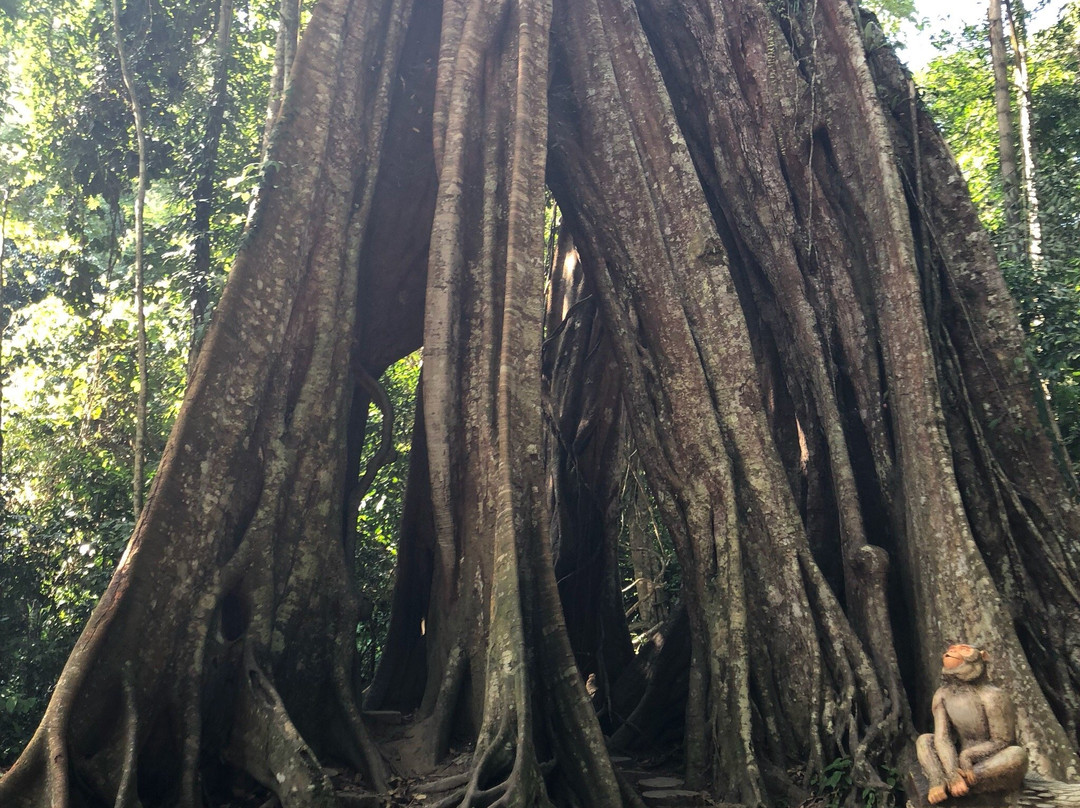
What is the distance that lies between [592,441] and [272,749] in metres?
3.28

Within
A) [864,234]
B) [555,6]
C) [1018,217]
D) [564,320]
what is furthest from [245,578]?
[1018,217]

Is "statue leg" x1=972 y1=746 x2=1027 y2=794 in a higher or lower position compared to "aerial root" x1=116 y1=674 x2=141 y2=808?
lower

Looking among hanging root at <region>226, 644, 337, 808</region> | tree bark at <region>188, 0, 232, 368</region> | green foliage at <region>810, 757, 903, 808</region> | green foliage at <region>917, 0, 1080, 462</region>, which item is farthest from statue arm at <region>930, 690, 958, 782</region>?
tree bark at <region>188, 0, 232, 368</region>

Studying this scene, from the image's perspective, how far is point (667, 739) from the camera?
15.5 feet

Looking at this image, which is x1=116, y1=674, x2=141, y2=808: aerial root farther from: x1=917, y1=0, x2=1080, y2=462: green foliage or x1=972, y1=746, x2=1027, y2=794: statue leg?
x1=917, y1=0, x2=1080, y2=462: green foliage

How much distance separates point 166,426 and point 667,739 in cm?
431

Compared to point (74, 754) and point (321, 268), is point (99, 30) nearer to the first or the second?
point (321, 268)

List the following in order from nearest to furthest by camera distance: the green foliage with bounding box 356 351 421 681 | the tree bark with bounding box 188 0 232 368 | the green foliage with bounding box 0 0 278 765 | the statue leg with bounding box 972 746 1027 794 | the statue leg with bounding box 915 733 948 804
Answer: the statue leg with bounding box 972 746 1027 794 → the statue leg with bounding box 915 733 948 804 → the tree bark with bounding box 188 0 232 368 → the green foliage with bounding box 0 0 278 765 → the green foliage with bounding box 356 351 421 681

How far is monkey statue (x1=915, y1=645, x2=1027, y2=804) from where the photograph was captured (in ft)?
8.55

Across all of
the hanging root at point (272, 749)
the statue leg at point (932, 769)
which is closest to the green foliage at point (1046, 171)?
the statue leg at point (932, 769)

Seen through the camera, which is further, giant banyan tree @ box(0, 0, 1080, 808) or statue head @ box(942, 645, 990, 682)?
giant banyan tree @ box(0, 0, 1080, 808)

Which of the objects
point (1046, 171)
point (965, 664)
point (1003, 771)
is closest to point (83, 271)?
point (965, 664)

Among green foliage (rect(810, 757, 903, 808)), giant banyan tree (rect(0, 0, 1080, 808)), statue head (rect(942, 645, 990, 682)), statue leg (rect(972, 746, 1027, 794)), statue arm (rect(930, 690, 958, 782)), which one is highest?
giant banyan tree (rect(0, 0, 1080, 808))

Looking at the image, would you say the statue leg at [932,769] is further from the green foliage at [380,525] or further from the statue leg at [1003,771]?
the green foliage at [380,525]
